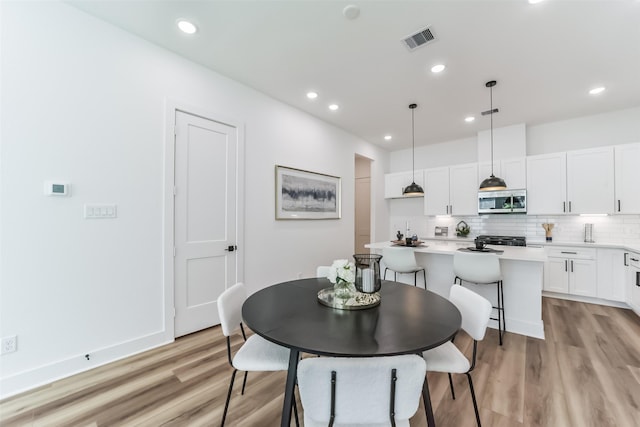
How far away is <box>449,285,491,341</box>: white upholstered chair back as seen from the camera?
144 cm

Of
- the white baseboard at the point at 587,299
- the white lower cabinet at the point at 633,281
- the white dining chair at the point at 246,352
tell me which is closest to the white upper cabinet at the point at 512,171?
the white lower cabinet at the point at 633,281

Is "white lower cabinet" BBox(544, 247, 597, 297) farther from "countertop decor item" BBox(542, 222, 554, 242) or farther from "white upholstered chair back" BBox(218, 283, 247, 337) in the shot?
"white upholstered chair back" BBox(218, 283, 247, 337)

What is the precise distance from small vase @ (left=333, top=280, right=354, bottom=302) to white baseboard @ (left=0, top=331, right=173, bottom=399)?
2014mm

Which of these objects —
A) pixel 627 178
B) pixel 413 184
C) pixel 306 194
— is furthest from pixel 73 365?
pixel 627 178

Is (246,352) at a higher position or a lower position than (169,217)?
lower

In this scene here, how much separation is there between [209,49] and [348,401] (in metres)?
3.11

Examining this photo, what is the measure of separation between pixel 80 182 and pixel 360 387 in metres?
2.59

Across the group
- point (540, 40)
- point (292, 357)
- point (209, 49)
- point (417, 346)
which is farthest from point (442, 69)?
point (292, 357)

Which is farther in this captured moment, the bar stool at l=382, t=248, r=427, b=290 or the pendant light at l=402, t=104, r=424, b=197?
the pendant light at l=402, t=104, r=424, b=197

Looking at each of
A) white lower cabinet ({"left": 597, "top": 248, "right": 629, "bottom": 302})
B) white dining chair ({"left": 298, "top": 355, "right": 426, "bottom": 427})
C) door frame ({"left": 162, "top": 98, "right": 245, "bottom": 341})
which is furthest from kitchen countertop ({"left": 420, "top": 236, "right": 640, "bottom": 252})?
door frame ({"left": 162, "top": 98, "right": 245, "bottom": 341})

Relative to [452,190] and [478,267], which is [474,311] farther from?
[452,190]

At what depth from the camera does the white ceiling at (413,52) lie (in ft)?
6.81

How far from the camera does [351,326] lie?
1.23 meters

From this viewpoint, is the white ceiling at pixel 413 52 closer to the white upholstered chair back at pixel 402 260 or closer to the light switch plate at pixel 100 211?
the light switch plate at pixel 100 211
